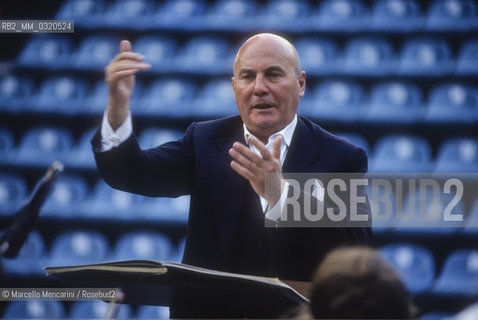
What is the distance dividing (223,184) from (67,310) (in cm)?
155

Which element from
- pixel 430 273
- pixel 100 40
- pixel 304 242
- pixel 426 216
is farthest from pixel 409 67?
pixel 304 242

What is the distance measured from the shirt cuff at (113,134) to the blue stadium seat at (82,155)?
5.07 ft

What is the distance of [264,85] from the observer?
1.57 m

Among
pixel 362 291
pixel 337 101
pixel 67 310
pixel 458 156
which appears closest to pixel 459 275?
pixel 458 156

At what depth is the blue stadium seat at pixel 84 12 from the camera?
283cm

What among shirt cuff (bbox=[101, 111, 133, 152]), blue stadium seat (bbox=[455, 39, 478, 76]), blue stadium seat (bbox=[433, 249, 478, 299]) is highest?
blue stadium seat (bbox=[455, 39, 478, 76])

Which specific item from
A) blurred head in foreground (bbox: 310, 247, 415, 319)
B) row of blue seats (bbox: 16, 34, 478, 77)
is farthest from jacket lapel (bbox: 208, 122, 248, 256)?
row of blue seats (bbox: 16, 34, 478, 77)

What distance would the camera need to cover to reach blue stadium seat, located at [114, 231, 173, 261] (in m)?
2.76

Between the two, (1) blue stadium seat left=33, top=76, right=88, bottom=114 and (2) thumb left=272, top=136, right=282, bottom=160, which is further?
(1) blue stadium seat left=33, top=76, right=88, bottom=114

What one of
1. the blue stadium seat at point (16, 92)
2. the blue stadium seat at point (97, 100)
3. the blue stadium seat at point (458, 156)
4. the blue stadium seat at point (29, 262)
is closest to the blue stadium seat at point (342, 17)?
the blue stadium seat at point (458, 156)

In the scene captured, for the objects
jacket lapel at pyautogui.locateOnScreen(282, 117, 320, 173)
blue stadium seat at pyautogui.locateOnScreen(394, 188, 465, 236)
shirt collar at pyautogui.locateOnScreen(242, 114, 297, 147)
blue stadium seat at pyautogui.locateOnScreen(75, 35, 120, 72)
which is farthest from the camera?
blue stadium seat at pyautogui.locateOnScreen(75, 35, 120, 72)

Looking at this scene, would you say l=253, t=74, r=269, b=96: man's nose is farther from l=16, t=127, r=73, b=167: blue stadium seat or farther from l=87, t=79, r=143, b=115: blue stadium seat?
l=16, t=127, r=73, b=167: blue stadium seat

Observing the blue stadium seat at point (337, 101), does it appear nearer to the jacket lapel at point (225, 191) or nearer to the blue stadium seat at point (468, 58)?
the blue stadium seat at point (468, 58)

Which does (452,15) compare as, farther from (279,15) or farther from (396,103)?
(279,15)
